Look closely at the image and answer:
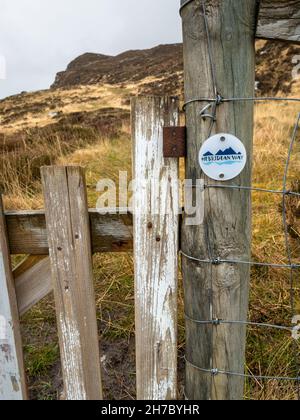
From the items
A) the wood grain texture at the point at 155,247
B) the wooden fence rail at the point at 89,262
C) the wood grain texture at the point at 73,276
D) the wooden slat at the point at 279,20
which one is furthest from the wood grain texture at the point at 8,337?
the wooden slat at the point at 279,20

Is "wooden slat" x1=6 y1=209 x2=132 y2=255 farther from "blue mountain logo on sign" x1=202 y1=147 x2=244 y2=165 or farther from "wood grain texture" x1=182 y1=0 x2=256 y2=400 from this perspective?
"blue mountain logo on sign" x1=202 y1=147 x2=244 y2=165

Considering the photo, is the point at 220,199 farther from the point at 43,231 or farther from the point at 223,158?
the point at 43,231

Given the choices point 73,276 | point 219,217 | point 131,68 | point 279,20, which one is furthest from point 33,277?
point 131,68

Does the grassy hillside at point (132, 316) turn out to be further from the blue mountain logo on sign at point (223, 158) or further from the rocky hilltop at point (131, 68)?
the rocky hilltop at point (131, 68)

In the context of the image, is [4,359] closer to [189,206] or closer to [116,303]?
[189,206]

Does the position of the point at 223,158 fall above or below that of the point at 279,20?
below

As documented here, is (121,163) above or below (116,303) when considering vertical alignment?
above

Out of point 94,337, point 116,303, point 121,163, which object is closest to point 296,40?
point 94,337

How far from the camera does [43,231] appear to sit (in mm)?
1045

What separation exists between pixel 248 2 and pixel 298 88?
12209 mm

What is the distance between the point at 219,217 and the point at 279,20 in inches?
20.6

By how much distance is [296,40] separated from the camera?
2.77 feet

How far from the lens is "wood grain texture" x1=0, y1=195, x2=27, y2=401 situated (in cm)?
103

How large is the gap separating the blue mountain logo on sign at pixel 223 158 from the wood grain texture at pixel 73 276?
1.21 feet
